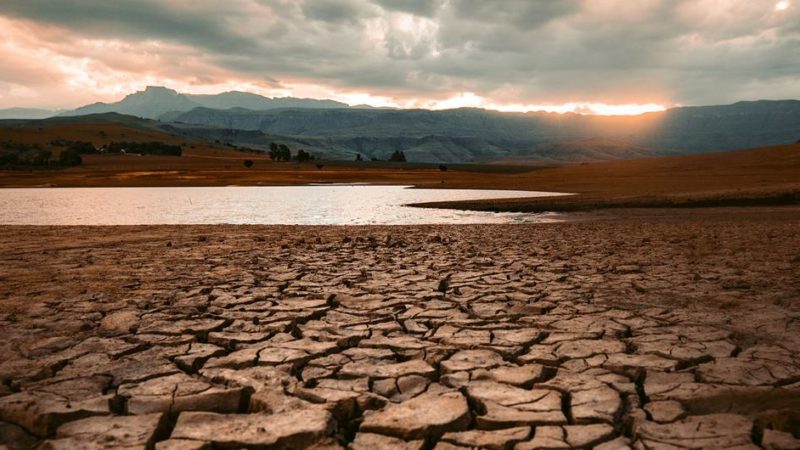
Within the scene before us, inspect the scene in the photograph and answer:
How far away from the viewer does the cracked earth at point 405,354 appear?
3041 millimetres

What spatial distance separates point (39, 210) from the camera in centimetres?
2575

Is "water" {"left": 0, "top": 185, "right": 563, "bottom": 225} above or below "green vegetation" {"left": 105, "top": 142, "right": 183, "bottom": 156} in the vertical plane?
below

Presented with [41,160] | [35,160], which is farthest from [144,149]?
[41,160]

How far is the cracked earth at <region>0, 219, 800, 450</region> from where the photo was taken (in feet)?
9.98

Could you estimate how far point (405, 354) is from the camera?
14.2 ft

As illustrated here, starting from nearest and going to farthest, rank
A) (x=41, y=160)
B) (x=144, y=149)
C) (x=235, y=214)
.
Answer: (x=235, y=214) → (x=41, y=160) → (x=144, y=149)

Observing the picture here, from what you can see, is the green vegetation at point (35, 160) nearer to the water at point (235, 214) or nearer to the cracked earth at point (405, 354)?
the water at point (235, 214)

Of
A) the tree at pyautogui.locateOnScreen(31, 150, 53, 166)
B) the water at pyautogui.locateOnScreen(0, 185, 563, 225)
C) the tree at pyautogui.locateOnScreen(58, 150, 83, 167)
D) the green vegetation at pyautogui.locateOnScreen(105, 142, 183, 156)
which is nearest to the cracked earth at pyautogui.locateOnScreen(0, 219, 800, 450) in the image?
the water at pyautogui.locateOnScreen(0, 185, 563, 225)

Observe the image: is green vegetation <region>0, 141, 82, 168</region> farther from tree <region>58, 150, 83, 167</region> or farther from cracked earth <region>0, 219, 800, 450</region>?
cracked earth <region>0, 219, 800, 450</region>

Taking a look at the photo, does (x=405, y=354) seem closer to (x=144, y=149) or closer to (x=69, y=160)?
(x=69, y=160)

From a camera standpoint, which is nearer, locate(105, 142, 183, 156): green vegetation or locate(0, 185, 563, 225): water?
locate(0, 185, 563, 225): water

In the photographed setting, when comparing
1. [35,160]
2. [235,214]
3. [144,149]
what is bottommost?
[235,214]

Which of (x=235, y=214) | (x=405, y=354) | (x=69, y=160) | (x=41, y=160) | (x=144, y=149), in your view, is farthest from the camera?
(x=144, y=149)

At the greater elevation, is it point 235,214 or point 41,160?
point 41,160
